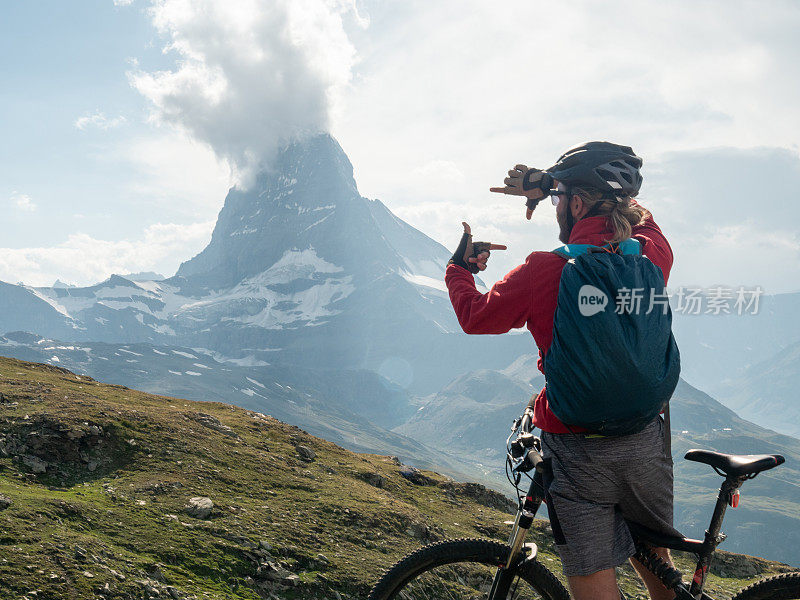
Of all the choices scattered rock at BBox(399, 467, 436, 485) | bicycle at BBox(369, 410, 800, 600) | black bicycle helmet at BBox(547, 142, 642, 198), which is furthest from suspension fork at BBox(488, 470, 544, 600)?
scattered rock at BBox(399, 467, 436, 485)

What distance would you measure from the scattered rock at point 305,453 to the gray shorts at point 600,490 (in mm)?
14935

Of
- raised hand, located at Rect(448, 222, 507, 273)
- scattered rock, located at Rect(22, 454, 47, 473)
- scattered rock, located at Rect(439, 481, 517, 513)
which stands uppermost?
raised hand, located at Rect(448, 222, 507, 273)

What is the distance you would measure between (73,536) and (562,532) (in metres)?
6.85

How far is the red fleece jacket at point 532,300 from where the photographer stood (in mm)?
4027

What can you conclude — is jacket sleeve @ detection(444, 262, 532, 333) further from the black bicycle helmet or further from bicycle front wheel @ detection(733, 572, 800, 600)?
bicycle front wheel @ detection(733, 572, 800, 600)

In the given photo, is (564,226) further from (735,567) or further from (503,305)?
(735,567)

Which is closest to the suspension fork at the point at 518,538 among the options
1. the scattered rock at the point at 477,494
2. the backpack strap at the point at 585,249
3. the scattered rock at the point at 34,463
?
the backpack strap at the point at 585,249

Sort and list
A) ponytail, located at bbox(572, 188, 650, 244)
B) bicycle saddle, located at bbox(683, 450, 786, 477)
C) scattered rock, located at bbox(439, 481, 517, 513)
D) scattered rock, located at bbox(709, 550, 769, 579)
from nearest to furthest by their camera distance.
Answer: bicycle saddle, located at bbox(683, 450, 786, 477)
ponytail, located at bbox(572, 188, 650, 244)
scattered rock, located at bbox(709, 550, 769, 579)
scattered rock, located at bbox(439, 481, 517, 513)

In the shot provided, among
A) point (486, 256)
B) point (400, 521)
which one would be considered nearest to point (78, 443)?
point (400, 521)

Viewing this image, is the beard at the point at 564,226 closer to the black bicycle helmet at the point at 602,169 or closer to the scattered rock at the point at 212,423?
the black bicycle helmet at the point at 602,169

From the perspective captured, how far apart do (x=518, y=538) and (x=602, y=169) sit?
3113 mm

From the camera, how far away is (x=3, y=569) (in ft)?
20.6

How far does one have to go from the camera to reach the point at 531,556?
452 cm

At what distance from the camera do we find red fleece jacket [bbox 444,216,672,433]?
403cm
